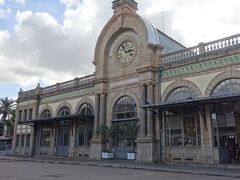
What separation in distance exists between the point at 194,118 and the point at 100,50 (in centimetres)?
1226

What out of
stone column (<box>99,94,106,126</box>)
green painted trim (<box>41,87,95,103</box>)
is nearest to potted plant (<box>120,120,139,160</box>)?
stone column (<box>99,94,106,126</box>)

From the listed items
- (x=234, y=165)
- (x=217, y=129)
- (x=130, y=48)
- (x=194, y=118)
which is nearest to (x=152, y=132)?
(x=194, y=118)

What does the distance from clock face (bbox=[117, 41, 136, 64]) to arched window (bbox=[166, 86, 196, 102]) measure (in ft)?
17.8

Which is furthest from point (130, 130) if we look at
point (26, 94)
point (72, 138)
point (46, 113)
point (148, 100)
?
point (26, 94)

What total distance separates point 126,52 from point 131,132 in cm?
766

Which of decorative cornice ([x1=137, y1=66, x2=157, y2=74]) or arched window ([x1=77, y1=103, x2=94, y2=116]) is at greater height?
decorative cornice ([x1=137, y1=66, x2=157, y2=74])

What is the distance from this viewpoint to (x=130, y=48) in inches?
1027

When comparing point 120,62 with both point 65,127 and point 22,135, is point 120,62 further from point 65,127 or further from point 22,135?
point 22,135

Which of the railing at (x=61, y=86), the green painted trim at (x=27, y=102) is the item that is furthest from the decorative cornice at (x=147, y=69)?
the green painted trim at (x=27, y=102)

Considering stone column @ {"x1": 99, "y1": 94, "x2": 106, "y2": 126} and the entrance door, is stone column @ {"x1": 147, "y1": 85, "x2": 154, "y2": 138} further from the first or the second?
the entrance door

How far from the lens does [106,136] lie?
80.8 ft

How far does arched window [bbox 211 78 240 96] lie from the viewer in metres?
18.6

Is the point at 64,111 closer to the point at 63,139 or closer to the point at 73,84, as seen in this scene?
the point at 63,139

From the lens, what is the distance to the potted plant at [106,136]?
24188 mm
